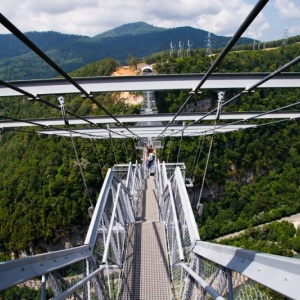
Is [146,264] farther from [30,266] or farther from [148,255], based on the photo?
[30,266]

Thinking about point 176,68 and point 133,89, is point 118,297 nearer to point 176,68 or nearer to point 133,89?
point 133,89

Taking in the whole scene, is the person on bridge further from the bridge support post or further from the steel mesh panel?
the bridge support post

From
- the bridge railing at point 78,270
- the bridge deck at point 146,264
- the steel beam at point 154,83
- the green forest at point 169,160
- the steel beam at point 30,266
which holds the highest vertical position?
the steel beam at point 154,83

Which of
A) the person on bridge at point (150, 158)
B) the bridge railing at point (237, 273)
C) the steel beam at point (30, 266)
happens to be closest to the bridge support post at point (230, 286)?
the bridge railing at point (237, 273)

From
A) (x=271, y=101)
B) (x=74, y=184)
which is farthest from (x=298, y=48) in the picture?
(x=74, y=184)

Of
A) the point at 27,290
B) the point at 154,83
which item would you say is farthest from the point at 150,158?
the point at 27,290

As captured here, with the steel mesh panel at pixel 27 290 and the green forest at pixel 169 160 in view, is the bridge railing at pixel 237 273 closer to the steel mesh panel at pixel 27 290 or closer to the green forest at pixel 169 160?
the steel mesh panel at pixel 27 290
